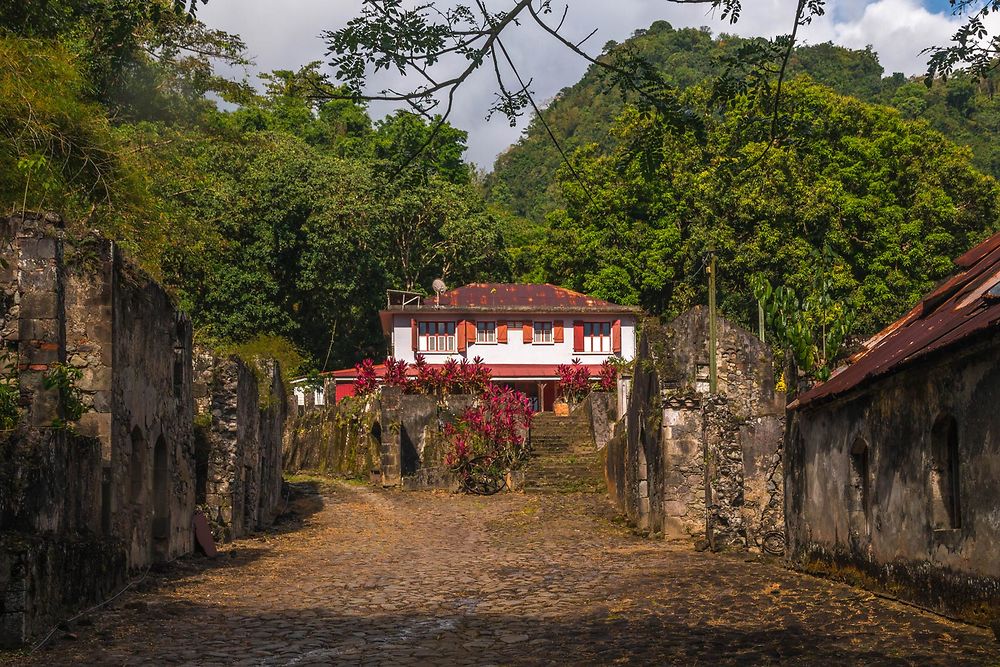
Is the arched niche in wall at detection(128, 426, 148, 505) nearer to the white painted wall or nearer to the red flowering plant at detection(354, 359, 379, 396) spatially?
the red flowering plant at detection(354, 359, 379, 396)

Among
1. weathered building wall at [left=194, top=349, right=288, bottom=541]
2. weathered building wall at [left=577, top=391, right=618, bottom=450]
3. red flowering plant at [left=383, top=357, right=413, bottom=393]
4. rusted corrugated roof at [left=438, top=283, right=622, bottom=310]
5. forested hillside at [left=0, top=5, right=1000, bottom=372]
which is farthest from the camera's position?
rusted corrugated roof at [left=438, top=283, right=622, bottom=310]

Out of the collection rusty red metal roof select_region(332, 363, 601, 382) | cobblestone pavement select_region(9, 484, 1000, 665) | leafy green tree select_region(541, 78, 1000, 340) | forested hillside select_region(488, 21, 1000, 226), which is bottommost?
cobblestone pavement select_region(9, 484, 1000, 665)

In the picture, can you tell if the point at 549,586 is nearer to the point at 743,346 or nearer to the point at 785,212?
the point at 743,346

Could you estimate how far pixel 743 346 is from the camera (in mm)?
22328

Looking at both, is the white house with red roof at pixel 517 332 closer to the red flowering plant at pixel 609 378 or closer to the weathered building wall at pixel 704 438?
the red flowering plant at pixel 609 378

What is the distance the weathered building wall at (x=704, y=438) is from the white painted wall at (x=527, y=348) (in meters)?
25.9

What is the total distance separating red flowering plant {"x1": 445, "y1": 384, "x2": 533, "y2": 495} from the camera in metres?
34.2

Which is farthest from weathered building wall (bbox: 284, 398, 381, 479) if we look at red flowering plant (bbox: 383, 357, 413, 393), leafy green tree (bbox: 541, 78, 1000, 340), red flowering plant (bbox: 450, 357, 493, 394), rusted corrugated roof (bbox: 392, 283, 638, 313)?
leafy green tree (bbox: 541, 78, 1000, 340)

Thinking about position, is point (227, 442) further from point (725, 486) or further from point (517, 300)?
point (517, 300)

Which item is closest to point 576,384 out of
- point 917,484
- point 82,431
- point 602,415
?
point 602,415

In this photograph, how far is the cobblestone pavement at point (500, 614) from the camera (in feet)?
33.7

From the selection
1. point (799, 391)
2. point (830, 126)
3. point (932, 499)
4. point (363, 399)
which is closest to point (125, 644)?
point (932, 499)

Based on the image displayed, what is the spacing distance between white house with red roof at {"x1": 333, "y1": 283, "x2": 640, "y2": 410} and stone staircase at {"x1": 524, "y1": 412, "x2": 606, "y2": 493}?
413 inches

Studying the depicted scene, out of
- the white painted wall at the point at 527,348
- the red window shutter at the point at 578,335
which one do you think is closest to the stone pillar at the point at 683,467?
the white painted wall at the point at 527,348
